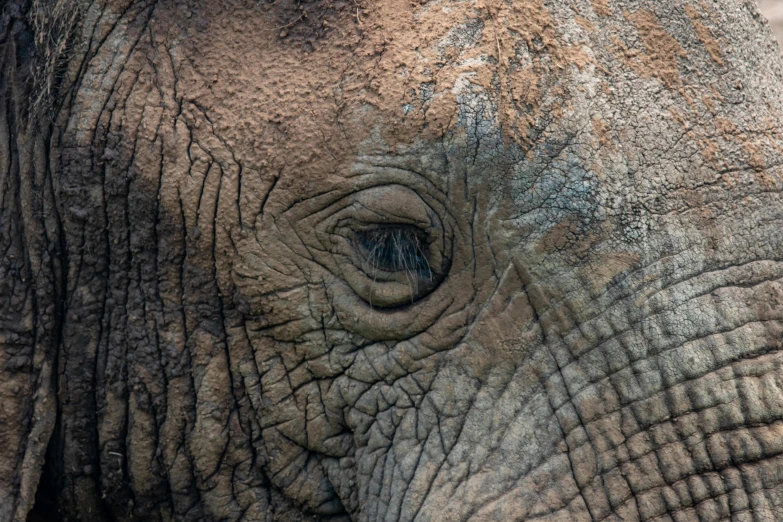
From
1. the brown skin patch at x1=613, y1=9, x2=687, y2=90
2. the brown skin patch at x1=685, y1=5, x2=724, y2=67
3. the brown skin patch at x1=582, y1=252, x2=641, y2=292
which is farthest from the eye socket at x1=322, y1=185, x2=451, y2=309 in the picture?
the brown skin patch at x1=685, y1=5, x2=724, y2=67

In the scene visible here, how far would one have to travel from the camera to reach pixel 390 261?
2.88m

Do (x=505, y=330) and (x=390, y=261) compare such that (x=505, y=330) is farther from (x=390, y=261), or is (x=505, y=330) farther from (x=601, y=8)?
(x=601, y=8)

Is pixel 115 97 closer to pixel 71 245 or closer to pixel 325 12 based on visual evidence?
pixel 71 245

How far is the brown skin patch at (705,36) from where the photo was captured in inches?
110

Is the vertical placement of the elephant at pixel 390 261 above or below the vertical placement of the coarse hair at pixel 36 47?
below

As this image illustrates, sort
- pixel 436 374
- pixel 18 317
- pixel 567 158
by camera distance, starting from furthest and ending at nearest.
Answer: pixel 18 317
pixel 436 374
pixel 567 158

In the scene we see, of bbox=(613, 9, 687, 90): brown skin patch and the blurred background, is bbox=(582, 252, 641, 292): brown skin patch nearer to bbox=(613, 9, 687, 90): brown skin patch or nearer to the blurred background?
bbox=(613, 9, 687, 90): brown skin patch

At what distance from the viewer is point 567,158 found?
266 cm

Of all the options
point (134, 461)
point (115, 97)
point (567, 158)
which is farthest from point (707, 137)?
point (134, 461)

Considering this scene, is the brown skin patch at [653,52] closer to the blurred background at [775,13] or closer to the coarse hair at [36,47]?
the coarse hair at [36,47]

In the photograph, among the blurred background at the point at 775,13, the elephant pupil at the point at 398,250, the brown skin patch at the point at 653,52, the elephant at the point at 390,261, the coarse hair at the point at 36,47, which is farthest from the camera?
the blurred background at the point at 775,13

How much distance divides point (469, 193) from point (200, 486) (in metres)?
1.24

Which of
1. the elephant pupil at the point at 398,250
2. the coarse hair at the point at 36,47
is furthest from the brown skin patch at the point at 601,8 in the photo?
the coarse hair at the point at 36,47

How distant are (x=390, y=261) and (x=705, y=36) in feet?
3.54
